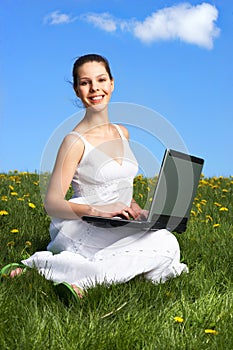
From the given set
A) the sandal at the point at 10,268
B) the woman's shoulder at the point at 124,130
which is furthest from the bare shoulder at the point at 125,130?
the sandal at the point at 10,268

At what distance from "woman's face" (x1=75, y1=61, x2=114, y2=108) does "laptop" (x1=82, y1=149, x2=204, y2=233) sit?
0.66 meters

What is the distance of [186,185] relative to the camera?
4000 mm

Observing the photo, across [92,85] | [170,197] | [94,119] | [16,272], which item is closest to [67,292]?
[16,272]

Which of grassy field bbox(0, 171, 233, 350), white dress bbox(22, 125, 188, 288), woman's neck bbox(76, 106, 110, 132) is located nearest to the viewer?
grassy field bbox(0, 171, 233, 350)

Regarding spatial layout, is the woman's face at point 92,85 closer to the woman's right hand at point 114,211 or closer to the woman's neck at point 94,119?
the woman's neck at point 94,119

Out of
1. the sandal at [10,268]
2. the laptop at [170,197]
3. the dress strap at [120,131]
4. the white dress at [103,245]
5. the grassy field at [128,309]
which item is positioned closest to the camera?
the grassy field at [128,309]

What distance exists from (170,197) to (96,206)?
0.50 m

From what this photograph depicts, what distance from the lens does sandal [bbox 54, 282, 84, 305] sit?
137 inches

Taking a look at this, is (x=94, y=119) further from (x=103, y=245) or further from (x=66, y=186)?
(x=103, y=245)

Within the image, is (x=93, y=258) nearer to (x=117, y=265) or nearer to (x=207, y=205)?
(x=117, y=265)

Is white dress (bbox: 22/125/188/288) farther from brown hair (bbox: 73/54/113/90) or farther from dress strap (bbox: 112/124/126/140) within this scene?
brown hair (bbox: 73/54/113/90)

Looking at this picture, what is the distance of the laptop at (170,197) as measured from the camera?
3678 mm

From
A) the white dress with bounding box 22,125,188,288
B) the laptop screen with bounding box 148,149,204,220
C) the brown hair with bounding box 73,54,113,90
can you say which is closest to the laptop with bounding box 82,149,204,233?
the laptop screen with bounding box 148,149,204,220

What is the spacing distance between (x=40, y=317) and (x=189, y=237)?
219 cm
